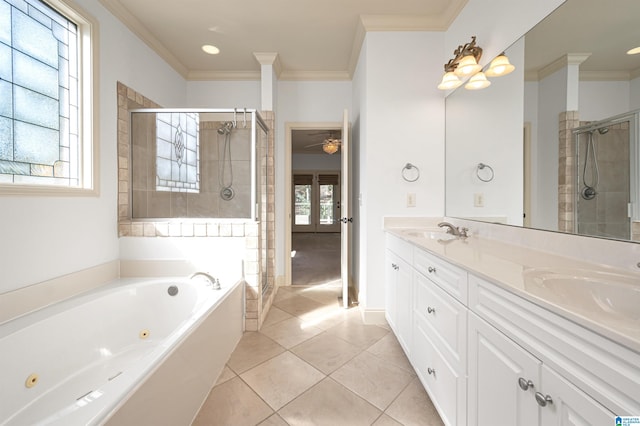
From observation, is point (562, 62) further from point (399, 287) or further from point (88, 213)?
point (88, 213)

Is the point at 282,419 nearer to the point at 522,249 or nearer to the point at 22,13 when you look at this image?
the point at 522,249

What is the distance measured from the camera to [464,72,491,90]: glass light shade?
1782 mm

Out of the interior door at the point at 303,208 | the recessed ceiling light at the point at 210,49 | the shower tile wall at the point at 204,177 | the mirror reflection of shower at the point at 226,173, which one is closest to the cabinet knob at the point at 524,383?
the shower tile wall at the point at 204,177

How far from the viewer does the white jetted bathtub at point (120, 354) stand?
88 centimetres

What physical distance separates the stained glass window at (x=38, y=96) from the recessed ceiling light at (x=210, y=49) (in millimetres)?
1092

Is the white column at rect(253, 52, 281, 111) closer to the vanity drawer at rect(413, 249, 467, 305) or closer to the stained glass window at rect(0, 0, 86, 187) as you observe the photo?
the stained glass window at rect(0, 0, 86, 187)

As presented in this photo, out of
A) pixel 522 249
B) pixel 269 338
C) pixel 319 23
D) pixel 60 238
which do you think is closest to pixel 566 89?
pixel 522 249

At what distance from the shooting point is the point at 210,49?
8.84 ft

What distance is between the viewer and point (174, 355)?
1.09m

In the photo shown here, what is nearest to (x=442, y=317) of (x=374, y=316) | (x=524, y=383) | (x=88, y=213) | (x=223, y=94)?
(x=524, y=383)

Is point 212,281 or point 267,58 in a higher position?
point 267,58

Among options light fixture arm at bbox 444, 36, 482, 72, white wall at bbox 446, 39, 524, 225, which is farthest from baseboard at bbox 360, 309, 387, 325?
light fixture arm at bbox 444, 36, 482, 72

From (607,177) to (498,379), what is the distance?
90 cm

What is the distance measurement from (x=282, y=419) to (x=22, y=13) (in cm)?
267
